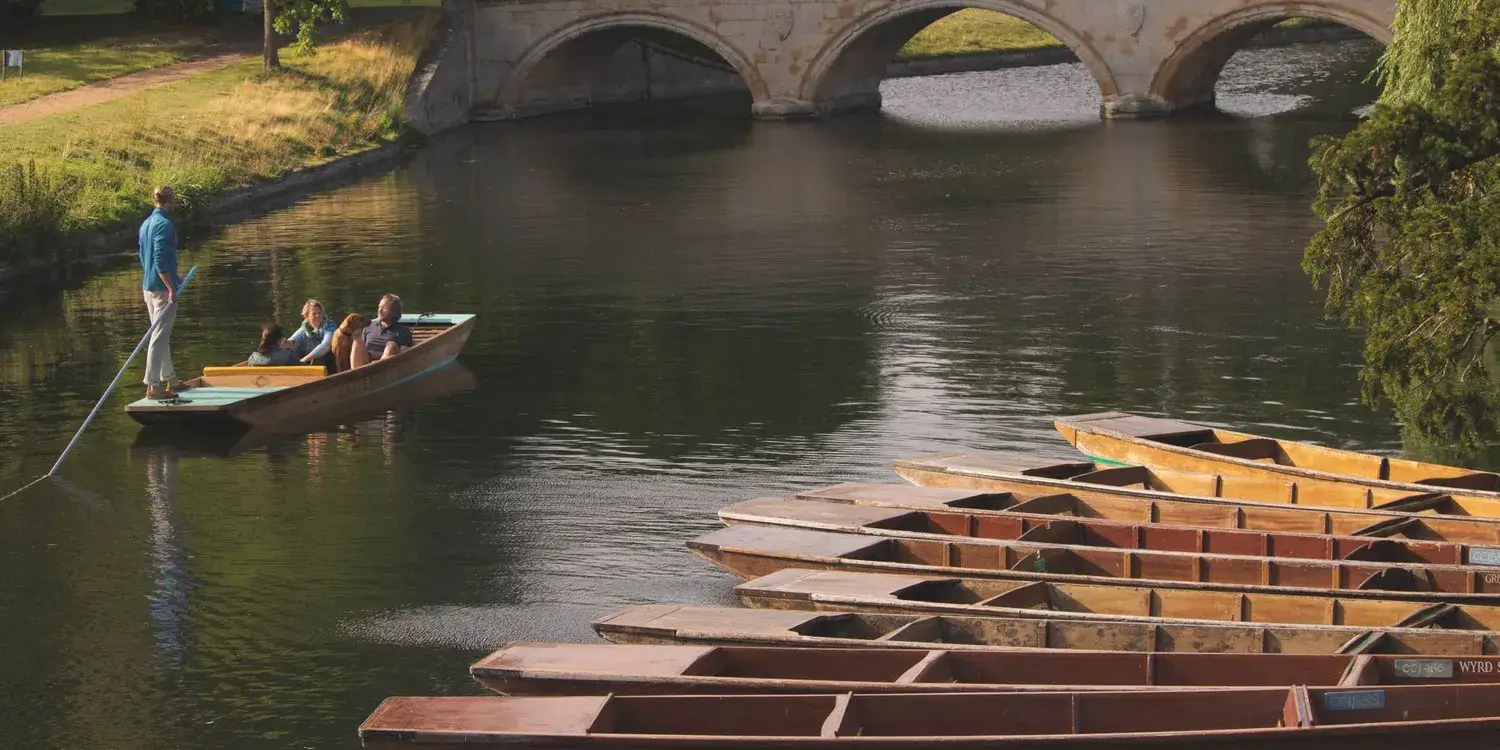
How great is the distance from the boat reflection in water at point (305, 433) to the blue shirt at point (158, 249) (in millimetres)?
1605

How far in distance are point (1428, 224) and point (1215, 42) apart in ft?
118

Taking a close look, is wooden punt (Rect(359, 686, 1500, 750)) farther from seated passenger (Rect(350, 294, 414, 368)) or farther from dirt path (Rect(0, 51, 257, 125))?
dirt path (Rect(0, 51, 257, 125))

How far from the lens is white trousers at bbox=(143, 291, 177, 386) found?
1977 cm

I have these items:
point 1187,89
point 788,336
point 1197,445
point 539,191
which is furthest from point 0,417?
point 1187,89

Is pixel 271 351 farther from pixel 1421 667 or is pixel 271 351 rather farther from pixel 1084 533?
pixel 1421 667

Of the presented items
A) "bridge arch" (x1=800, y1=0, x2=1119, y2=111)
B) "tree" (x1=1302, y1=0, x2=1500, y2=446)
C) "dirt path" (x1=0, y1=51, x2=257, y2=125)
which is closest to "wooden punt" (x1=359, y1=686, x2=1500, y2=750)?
"tree" (x1=1302, y1=0, x2=1500, y2=446)

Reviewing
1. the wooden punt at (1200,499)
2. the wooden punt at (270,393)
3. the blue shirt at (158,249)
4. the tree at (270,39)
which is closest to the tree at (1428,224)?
the wooden punt at (1200,499)

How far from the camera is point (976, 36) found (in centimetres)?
6962

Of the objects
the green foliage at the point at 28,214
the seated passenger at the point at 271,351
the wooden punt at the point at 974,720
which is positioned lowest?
the wooden punt at the point at 974,720

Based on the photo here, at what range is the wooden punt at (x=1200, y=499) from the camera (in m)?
13.5

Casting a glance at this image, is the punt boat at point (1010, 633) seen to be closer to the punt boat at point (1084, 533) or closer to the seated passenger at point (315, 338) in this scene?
the punt boat at point (1084, 533)

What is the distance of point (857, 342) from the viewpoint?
24.0 m

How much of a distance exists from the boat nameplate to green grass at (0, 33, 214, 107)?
36.3 metres

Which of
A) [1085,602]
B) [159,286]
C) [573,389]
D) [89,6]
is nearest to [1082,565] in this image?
[1085,602]
